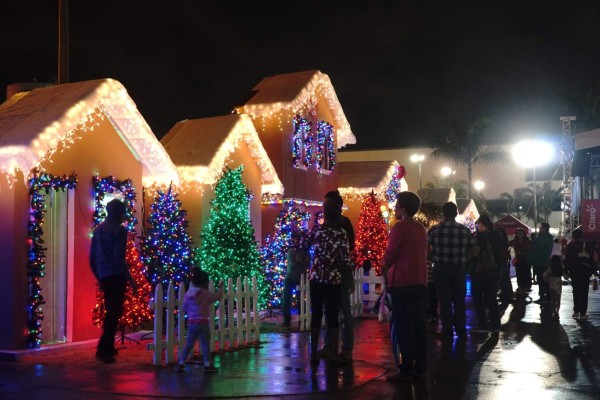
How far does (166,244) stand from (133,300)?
5.05 ft

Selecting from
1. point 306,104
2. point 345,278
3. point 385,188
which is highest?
point 306,104

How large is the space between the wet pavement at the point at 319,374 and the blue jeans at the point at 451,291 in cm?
31

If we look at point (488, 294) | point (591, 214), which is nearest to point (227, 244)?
point (488, 294)

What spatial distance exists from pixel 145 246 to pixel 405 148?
214 ft

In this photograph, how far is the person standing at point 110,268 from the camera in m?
10.2

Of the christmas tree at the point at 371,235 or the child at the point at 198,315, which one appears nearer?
the child at the point at 198,315

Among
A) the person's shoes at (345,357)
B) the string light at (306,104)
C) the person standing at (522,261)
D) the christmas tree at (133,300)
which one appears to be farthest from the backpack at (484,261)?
the string light at (306,104)

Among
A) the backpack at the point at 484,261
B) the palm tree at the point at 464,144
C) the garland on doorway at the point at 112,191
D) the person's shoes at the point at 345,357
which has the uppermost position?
the palm tree at the point at 464,144

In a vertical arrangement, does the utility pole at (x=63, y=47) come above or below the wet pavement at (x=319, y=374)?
above

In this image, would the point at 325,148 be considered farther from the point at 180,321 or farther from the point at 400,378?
the point at 400,378

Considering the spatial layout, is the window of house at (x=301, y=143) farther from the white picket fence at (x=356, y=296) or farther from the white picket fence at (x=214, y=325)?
the white picket fence at (x=214, y=325)

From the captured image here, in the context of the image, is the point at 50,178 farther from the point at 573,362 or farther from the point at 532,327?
the point at 532,327

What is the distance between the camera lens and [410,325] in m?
9.07

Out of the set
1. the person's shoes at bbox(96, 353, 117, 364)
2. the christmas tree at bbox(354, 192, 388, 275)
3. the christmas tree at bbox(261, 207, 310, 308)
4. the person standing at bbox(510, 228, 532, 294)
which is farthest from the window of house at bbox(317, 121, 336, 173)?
the person's shoes at bbox(96, 353, 117, 364)
